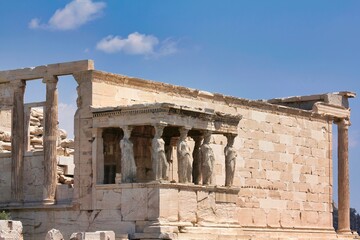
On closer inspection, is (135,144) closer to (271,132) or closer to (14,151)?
(14,151)

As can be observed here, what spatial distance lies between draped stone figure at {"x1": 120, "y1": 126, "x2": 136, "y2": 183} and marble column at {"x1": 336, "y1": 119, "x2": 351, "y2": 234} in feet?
39.2

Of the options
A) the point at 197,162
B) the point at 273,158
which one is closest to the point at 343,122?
the point at 273,158

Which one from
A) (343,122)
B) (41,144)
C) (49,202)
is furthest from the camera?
(343,122)

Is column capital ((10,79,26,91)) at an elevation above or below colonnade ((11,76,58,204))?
above

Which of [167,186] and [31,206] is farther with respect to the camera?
[31,206]

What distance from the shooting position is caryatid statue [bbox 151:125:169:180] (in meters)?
24.2

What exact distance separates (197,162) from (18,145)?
4344mm

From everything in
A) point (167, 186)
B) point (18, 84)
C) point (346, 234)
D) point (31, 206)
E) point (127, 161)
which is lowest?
point (346, 234)

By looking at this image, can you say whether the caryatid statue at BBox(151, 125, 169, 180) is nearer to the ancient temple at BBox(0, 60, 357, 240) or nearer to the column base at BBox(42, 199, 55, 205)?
the ancient temple at BBox(0, 60, 357, 240)

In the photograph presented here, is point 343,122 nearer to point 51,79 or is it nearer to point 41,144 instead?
point 41,144

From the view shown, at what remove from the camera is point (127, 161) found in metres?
24.4

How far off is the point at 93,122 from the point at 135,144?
1442 mm

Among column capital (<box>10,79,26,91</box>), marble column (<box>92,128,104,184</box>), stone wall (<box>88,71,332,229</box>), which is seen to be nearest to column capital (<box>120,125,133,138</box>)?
marble column (<box>92,128,104,184</box>)

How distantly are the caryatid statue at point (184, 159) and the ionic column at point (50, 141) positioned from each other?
10.2ft
